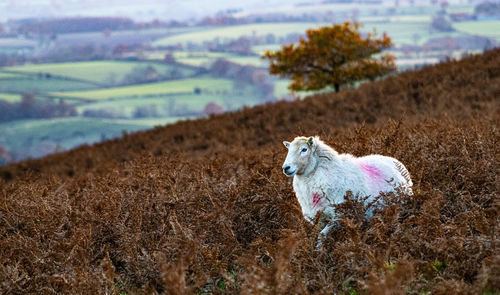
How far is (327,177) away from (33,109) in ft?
290

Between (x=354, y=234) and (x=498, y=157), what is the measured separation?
2.83m

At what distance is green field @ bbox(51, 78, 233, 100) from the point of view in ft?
297

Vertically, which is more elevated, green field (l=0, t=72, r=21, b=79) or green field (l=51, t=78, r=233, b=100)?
green field (l=0, t=72, r=21, b=79)

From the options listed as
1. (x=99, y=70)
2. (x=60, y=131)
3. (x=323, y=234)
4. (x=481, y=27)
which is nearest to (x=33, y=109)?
(x=60, y=131)

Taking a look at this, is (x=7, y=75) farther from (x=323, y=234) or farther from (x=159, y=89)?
(x=323, y=234)

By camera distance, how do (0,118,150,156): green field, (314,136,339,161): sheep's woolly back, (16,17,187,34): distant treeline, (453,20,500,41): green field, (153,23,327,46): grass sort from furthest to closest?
(16,17,187,34): distant treeline, (153,23,327,46): grass, (453,20,500,41): green field, (0,118,150,156): green field, (314,136,339,161): sheep's woolly back

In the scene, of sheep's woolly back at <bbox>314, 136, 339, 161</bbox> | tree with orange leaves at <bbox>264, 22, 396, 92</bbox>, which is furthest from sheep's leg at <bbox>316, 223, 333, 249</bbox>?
tree with orange leaves at <bbox>264, 22, 396, 92</bbox>

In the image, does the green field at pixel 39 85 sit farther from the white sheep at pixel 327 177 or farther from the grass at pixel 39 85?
the white sheep at pixel 327 177

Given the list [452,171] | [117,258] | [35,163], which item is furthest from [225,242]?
[35,163]

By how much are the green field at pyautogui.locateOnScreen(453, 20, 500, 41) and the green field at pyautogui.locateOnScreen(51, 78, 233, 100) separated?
41544 mm

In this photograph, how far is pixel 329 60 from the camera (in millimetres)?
29734

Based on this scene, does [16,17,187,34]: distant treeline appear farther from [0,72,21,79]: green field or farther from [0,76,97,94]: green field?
[0,76,97,94]: green field

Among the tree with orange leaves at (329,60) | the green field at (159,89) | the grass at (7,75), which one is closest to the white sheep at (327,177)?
the tree with orange leaves at (329,60)

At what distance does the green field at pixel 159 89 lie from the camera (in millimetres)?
90438
